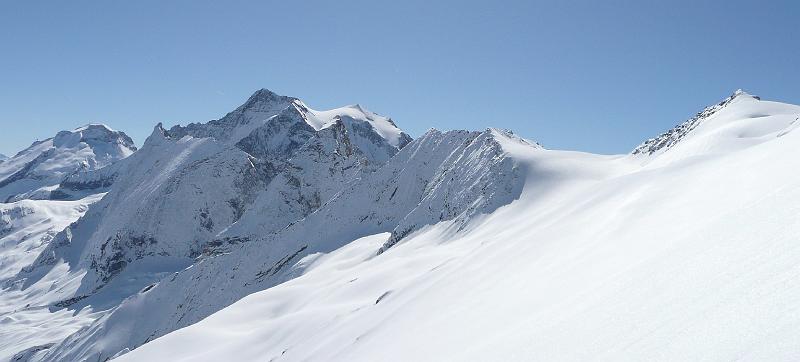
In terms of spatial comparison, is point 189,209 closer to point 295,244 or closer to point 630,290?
point 295,244

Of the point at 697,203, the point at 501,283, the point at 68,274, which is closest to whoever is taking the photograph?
the point at 697,203

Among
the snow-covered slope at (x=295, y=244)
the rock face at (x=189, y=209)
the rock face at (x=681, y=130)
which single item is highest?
the rock face at (x=189, y=209)

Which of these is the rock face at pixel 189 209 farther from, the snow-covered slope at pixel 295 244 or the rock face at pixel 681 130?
the rock face at pixel 681 130

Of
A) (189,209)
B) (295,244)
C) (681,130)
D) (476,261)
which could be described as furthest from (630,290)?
(189,209)

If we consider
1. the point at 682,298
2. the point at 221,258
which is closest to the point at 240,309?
the point at 682,298

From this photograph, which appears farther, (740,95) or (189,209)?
(189,209)

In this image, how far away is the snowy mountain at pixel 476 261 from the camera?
6.46 meters

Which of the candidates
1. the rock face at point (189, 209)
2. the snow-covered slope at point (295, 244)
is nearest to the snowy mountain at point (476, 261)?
the snow-covered slope at point (295, 244)

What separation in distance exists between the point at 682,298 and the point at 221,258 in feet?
321

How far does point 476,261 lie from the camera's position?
21.0m

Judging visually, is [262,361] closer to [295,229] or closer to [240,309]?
[240,309]

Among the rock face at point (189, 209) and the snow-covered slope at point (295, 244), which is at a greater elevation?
the rock face at point (189, 209)

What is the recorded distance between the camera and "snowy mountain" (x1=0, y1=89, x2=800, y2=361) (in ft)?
21.2

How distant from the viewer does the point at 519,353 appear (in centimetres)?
723
